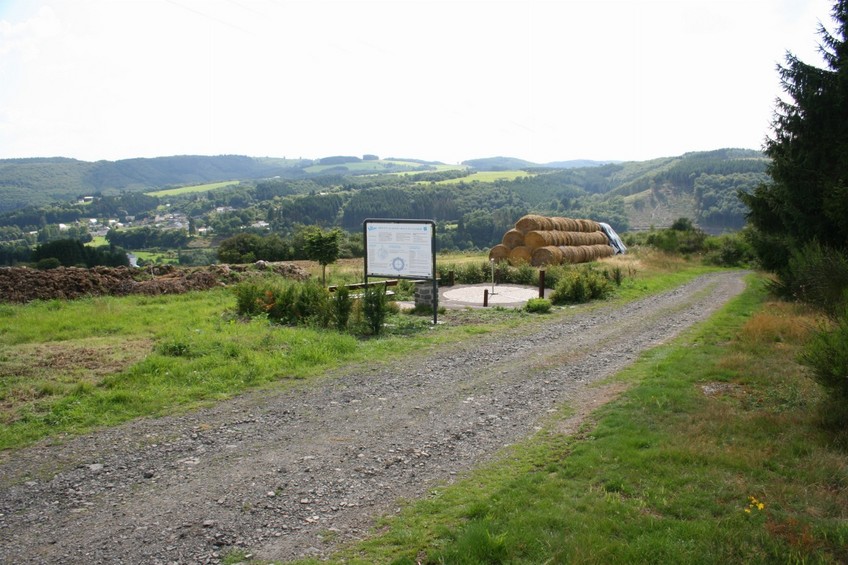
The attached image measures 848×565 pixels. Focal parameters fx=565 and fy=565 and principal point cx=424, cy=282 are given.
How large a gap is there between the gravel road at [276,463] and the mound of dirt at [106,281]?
11675 millimetres

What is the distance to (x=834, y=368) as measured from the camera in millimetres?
5645

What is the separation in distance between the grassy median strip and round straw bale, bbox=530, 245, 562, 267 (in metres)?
23.6

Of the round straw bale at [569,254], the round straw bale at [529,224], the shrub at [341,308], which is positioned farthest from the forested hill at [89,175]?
the shrub at [341,308]

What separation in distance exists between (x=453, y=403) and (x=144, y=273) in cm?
1695

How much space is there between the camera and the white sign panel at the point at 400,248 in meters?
14.9

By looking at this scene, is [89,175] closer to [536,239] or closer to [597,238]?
[597,238]

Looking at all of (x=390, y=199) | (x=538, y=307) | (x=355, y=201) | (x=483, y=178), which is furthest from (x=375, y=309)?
(x=483, y=178)

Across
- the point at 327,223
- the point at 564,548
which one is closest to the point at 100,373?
the point at 564,548

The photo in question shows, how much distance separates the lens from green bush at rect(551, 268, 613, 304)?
1916 cm

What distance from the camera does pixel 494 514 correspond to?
4398 mm

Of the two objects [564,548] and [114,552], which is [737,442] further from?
[114,552]

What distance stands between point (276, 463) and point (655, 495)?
141 inches

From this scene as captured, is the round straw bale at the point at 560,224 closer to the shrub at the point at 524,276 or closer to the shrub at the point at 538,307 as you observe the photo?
the shrub at the point at 524,276

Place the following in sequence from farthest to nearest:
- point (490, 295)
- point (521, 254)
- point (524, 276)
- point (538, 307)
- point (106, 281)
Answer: point (521, 254) < point (524, 276) < point (490, 295) < point (106, 281) < point (538, 307)
